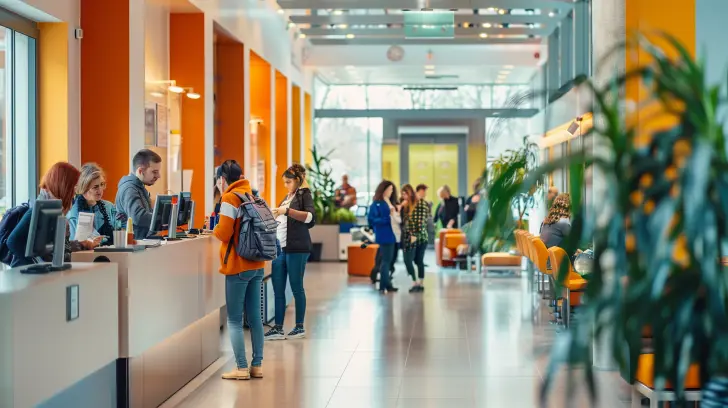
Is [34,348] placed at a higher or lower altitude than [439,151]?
lower

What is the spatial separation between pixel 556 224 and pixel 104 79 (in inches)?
197

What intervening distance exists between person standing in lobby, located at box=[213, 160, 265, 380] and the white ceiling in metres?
16.0

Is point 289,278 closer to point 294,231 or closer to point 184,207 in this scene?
point 294,231

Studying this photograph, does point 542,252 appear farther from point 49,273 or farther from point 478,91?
point 478,91

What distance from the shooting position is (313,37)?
19203 millimetres

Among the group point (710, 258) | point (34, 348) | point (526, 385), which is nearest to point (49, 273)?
point (34, 348)

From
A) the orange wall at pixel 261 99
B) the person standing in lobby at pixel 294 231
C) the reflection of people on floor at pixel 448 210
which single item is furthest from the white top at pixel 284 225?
the reflection of people on floor at pixel 448 210

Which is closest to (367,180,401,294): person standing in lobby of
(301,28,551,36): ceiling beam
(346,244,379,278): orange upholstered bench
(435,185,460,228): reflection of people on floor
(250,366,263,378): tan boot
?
(346,244,379,278): orange upholstered bench

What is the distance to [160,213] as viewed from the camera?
659 cm

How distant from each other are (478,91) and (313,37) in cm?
714

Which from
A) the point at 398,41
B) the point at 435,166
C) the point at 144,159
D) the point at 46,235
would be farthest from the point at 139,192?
the point at 435,166

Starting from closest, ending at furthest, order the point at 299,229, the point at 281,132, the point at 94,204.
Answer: the point at 94,204
the point at 299,229
the point at 281,132

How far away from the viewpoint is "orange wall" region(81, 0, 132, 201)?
8.39 metres

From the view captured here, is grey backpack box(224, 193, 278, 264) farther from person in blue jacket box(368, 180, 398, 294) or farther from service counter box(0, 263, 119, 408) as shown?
person in blue jacket box(368, 180, 398, 294)
